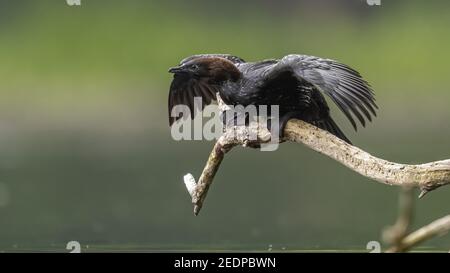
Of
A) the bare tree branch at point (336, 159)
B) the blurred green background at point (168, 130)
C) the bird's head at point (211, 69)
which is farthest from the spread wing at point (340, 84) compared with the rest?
the blurred green background at point (168, 130)

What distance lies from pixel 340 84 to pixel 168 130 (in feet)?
27.6

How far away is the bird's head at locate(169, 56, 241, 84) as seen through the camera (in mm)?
5988

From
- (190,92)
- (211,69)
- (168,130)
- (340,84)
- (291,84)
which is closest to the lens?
(340,84)

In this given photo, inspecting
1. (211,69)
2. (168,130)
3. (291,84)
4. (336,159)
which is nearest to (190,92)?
(211,69)

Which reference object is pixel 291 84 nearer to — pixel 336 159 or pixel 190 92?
pixel 336 159

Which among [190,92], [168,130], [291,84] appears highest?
[291,84]

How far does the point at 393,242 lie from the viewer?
10.5ft

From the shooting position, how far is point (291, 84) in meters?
5.86

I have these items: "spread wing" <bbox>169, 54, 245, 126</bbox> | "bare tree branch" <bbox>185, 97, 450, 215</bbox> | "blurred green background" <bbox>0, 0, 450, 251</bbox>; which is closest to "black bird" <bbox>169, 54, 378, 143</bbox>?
"bare tree branch" <bbox>185, 97, 450, 215</bbox>

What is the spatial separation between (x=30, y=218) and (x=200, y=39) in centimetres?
606

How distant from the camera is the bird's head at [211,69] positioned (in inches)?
236

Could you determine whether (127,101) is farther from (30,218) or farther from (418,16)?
(30,218)
